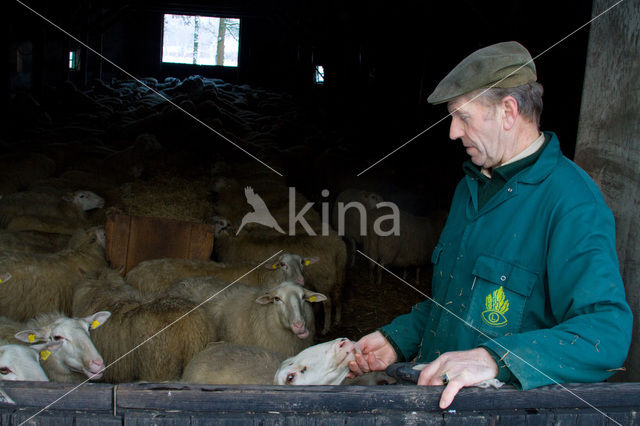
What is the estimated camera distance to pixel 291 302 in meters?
4.30

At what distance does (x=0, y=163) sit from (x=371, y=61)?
38.7 ft

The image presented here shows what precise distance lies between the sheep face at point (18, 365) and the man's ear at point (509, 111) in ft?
7.69

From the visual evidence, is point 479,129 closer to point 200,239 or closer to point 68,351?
point 68,351

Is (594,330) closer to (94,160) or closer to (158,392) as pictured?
(158,392)

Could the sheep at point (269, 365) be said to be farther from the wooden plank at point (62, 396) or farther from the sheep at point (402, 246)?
the sheep at point (402, 246)

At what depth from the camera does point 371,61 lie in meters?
17.7

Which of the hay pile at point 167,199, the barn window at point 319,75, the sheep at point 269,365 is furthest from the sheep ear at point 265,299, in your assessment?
the barn window at point 319,75

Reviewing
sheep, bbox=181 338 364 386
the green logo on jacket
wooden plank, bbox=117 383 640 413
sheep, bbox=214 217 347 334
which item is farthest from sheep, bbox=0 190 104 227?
the green logo on jacket

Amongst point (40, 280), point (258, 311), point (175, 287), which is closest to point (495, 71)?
point (258, 311)

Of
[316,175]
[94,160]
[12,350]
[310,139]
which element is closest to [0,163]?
[94,160]

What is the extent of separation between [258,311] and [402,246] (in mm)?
4042

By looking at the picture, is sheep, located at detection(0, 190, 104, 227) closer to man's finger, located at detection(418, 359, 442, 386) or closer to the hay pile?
the hay pile

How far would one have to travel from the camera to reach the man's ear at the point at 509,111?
171cm

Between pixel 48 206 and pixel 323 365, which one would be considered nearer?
pixel 323 365
